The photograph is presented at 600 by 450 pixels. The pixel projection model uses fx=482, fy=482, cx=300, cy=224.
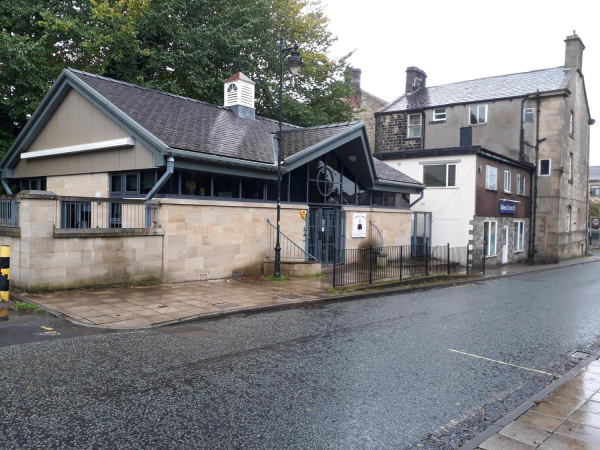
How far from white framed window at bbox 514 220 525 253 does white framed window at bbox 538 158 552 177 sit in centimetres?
338

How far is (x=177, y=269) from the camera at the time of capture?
44.6 feet

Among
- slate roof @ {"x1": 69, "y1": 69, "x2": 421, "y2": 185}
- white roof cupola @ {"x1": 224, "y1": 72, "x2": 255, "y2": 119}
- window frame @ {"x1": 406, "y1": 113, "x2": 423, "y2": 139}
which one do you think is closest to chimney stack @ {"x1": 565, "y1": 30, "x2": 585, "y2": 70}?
window frame @ {"x1": 406, "y1": 113, "x2": 423, "y2": 139}

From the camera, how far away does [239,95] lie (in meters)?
20.3

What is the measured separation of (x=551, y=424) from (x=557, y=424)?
0.21ft

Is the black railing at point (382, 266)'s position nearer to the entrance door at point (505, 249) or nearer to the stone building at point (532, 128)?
the entrance door at point (505, 249)

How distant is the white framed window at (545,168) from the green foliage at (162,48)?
13120 millimetres

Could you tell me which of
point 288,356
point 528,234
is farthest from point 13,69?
point 528,234

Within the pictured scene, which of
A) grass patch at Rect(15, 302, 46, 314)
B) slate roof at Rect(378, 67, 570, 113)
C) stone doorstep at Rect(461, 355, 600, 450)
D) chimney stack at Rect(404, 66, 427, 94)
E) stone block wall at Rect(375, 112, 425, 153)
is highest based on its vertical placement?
chimney stack at Rect(404, 66, 427, 94)

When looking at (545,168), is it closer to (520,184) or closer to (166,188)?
(520,184)

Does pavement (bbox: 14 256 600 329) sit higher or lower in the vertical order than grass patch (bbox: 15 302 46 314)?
lower

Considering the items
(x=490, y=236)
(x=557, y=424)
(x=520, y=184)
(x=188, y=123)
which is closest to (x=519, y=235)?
(x=520, y=184)

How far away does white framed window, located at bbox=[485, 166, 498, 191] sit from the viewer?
25.4 metres

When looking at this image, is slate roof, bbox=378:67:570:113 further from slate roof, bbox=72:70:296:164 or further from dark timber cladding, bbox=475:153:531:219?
slate roof, bbox=72:70:296:164

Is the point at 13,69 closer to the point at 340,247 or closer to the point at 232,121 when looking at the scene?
the point at 232,121
